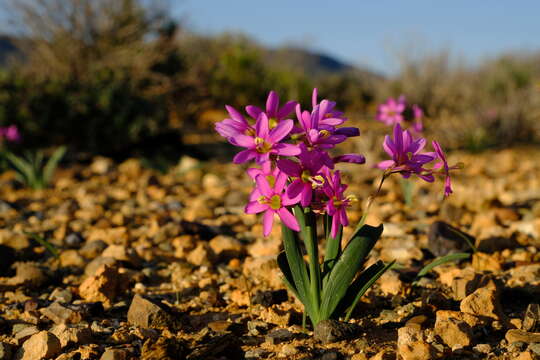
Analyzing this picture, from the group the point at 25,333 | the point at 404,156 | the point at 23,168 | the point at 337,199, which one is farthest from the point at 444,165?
the point at 23,168

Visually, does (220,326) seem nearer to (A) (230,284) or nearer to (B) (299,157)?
(A) (230,284)

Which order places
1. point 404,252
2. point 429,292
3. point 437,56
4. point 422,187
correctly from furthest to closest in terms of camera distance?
point 437,56
point 422,187
point 404,252
point 429,292

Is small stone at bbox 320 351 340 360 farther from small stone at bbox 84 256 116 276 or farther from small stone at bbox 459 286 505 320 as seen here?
small stone at bbox 84 256 116 276

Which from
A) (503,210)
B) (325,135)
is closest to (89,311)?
(325,135)

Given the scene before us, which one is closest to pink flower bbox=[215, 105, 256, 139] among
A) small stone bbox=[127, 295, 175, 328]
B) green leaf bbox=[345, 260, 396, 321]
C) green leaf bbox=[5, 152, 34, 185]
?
green leaf bbox=[345, 260, 396, 321]

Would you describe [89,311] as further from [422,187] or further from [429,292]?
[422,187]
